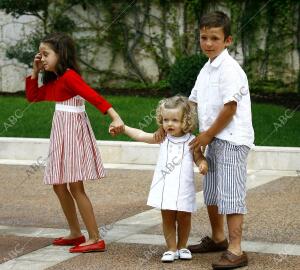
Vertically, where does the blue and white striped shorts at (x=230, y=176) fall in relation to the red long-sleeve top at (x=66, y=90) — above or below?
below

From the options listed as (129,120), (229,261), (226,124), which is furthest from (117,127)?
(129,120)

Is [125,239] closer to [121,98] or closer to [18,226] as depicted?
[18,226]

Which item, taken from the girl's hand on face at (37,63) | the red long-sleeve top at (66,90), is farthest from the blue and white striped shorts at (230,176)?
the girl's hand on face at (37,63)

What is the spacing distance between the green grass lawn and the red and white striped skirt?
470 cm

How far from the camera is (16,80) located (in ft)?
53.7

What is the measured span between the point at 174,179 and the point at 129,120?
650 centimetres

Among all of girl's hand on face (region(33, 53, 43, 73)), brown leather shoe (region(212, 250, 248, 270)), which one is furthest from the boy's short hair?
brown leather shoe (region(212, 250, 248, 270))

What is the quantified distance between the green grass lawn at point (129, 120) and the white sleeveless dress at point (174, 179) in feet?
15.8

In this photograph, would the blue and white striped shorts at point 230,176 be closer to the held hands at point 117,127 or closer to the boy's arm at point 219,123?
the boy's arm at point 219,123

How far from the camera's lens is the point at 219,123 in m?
5.71

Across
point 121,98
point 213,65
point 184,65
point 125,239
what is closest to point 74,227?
point 125,239

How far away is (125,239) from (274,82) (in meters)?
9.51

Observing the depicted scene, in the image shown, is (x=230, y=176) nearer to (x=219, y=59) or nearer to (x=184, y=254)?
(x=184, y=254)

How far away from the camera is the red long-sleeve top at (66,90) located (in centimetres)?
612
